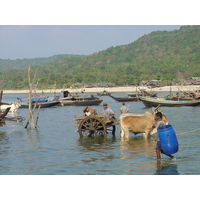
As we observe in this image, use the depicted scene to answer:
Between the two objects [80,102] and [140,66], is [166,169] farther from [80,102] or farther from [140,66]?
[140,66]

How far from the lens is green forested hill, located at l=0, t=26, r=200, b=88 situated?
11288 centimetres

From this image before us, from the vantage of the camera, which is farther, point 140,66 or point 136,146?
point 140,66

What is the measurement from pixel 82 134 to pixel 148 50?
16907cm

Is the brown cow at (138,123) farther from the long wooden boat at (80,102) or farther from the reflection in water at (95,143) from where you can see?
the long wooden boat at (80,102)

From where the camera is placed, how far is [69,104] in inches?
1779

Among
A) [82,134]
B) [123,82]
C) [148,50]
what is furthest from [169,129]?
[148,50]

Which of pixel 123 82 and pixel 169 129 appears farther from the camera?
pixel 123 82

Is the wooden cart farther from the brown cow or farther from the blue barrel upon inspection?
the blue barrel

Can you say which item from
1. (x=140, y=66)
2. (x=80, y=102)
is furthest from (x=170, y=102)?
(x=140, y=66)

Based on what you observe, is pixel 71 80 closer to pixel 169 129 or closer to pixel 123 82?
pixel 123 82

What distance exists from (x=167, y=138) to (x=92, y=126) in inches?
254

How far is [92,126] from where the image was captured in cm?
1669

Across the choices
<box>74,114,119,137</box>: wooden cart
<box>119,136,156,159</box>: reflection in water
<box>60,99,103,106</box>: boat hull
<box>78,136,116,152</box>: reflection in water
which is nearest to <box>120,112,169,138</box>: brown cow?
<box>119,136,156,159</box>: reflection in water

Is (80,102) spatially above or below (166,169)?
below
